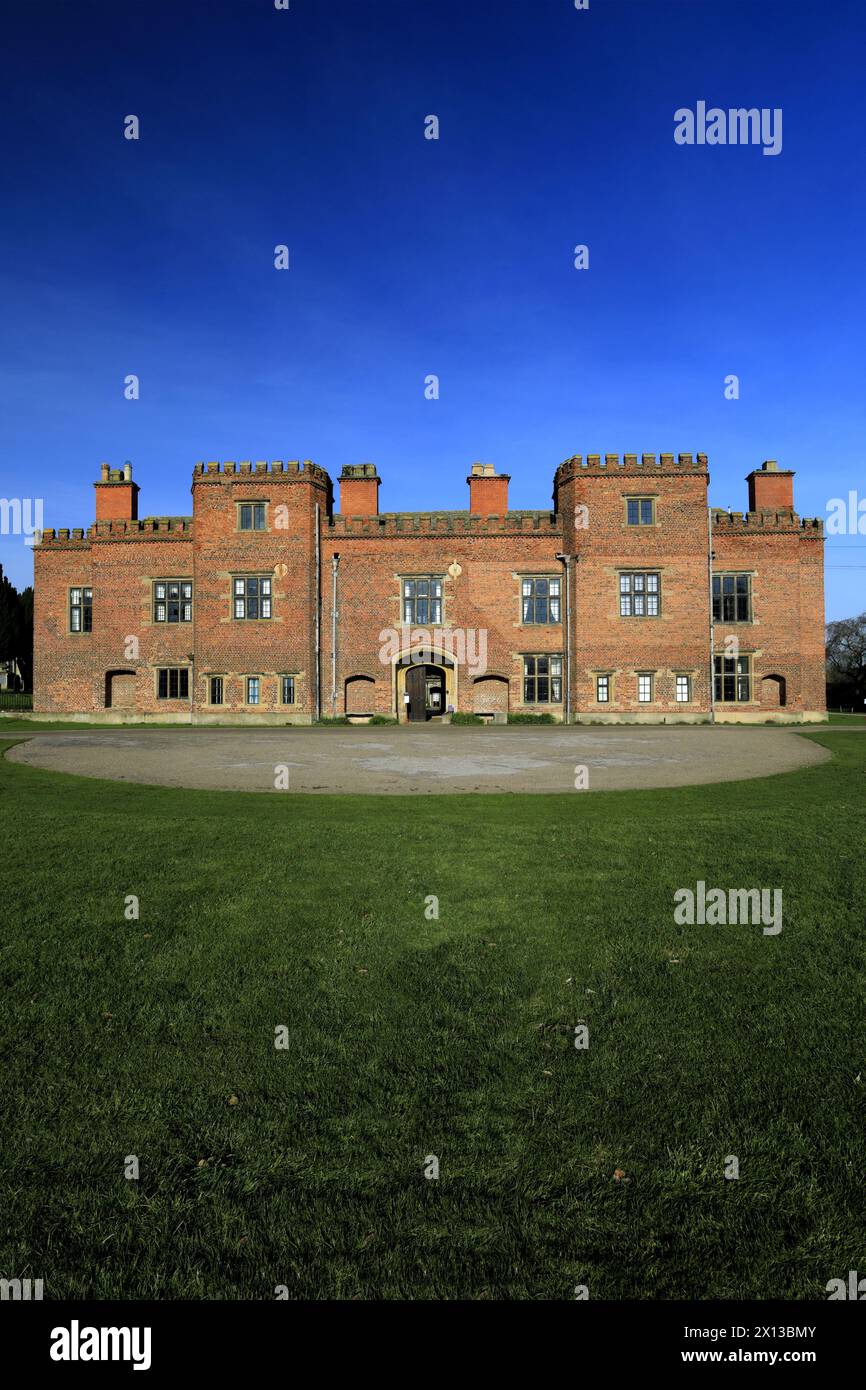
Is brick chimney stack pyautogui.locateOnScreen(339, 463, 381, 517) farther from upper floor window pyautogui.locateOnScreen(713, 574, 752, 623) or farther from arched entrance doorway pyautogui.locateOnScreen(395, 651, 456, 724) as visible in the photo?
upper floor window pyautogui.locateOnScreen(713, 574, 752, 623)

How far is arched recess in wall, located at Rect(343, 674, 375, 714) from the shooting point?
34.2 metres

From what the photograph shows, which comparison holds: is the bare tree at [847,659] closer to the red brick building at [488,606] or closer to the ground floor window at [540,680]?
the red brick building at [488,606]

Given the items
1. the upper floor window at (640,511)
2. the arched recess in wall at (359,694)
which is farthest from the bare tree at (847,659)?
the arched recess in wall at (359,694)

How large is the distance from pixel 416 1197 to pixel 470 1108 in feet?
1.84

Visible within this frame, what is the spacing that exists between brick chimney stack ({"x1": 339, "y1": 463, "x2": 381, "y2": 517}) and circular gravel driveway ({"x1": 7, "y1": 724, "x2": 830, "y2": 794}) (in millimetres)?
14354

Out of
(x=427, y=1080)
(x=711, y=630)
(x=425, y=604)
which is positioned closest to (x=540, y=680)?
(x=425, y=604)

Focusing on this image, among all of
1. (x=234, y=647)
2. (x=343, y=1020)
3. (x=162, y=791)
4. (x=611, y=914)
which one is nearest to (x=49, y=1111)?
(x=343, y=1020)

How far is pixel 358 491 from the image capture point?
35.7 meters

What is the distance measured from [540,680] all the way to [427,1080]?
3118 centimetres

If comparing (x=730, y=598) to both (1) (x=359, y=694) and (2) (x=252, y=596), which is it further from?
(2) (x=252, y=596)

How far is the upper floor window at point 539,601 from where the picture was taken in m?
34.0

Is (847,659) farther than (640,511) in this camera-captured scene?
Yes

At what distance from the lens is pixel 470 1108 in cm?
313
